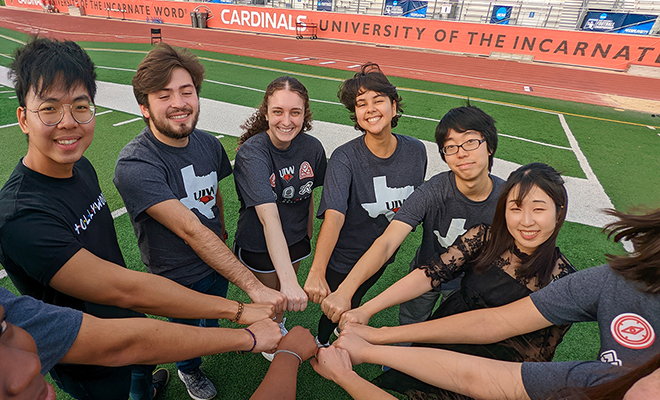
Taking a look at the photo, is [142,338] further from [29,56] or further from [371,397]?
[29,56]

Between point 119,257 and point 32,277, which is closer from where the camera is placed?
point 32,277

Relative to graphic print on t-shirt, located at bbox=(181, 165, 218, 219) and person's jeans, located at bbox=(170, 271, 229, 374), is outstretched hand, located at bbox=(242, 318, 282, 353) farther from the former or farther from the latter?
graphic print on t-shirt, located at bbox=(181, 165, 218, 219)

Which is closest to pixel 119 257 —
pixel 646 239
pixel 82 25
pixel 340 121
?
pixel 646 239

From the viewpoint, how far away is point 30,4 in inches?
1399

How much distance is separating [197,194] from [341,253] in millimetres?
1152

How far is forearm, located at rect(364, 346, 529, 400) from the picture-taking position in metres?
1.41

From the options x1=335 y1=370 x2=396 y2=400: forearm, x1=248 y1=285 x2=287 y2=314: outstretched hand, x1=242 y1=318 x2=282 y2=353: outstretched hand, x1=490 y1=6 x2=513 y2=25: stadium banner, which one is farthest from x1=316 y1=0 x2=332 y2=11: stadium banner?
x1=335 y1=370 x2=396 y2=400: forearm

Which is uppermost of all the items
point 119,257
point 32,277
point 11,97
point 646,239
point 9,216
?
point 646,239

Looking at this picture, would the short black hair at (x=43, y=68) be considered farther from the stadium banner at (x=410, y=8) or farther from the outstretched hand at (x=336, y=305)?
the stadium banner at (x=410, y=8)

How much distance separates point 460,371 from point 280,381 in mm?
835

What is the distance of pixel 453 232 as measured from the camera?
221 centimetres

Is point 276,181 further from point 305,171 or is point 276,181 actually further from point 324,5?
point 324,5

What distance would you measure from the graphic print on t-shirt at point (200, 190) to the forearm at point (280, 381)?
1.13m

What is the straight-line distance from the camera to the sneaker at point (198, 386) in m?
2.44
